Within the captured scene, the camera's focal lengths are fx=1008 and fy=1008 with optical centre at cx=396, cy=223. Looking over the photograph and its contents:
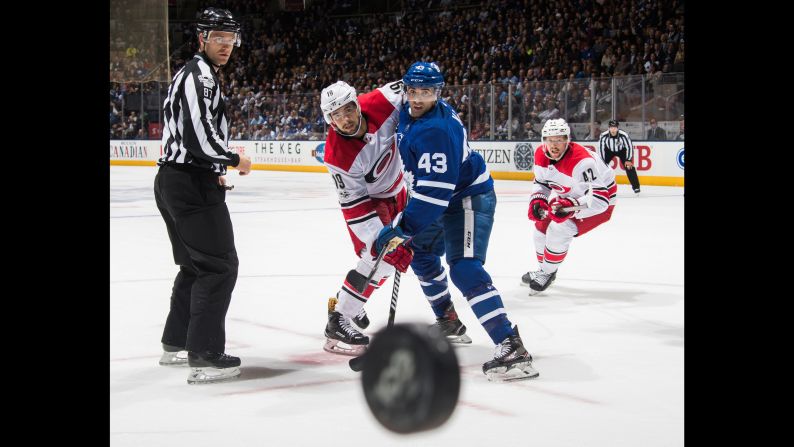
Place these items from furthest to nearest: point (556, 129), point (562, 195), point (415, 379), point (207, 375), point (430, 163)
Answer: point (562, 195), point (556, 129), point (207, 375), point (430, 163), point (415, 379)

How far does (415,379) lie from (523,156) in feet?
52.9

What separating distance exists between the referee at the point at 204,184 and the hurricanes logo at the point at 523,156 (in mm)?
13564

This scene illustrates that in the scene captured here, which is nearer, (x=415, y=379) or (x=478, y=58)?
(x=415, y=379)

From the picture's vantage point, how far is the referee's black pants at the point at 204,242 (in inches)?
155

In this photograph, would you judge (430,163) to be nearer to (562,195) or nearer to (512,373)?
(512,373)

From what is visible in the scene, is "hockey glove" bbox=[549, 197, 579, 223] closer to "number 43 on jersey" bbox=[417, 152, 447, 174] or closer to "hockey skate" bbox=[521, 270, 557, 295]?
"hockey skate" bbox=[521, 270, 557, 295]

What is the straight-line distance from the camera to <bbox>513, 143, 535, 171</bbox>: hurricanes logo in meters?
17.3

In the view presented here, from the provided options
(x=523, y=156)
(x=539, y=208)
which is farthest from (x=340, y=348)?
(x=523, y=156)

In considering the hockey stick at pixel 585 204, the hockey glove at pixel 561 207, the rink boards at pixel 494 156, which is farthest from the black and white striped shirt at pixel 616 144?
the hockey glove at pixel 561 207

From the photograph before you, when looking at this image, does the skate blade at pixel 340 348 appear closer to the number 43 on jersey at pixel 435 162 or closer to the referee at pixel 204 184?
the referee at pixel 204 184

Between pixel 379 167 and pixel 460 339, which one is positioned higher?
pixel 379 167

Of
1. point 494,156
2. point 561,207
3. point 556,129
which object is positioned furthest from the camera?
point 494,156

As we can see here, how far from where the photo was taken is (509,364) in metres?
3.95
